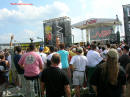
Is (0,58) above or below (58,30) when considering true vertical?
below

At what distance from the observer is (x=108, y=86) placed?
106 inches

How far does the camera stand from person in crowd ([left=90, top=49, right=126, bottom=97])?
265 cm

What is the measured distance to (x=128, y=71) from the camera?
8.13 ft

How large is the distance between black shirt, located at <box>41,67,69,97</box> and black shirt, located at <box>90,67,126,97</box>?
0.62m

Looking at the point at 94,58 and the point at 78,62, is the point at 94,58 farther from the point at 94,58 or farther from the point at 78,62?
the point at 78,62

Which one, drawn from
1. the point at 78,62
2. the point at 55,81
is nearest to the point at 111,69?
the point at 55,81

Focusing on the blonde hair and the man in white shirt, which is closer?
the blonde hair

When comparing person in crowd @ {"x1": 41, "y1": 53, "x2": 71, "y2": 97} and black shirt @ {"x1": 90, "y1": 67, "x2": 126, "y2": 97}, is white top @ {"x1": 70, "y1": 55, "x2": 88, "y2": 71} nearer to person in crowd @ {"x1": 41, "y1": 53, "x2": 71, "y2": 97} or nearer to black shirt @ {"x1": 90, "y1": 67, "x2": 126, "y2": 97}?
person in crowd @ {"x1": 41, "y1": 53, "x2": 71, "y2": 97}

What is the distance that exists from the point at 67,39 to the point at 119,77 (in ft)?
103

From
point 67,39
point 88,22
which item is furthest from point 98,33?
point 67,39

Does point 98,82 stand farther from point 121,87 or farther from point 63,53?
point 63,53

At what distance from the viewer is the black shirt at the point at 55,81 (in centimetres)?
309

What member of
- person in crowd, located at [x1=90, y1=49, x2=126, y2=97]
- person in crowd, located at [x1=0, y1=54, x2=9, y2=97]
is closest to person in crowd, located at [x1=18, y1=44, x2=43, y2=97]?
person in crowd, located at [x1=0, y1=54, x2=9, y2=97]

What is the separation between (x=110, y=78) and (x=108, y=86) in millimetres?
137
